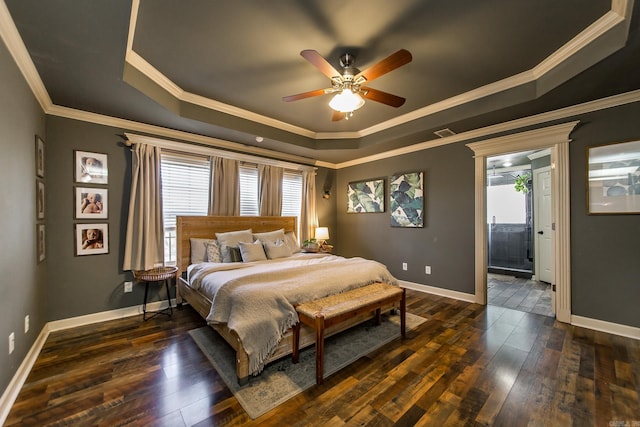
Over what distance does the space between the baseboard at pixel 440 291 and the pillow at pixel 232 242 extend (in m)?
2.86

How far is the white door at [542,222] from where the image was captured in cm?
495

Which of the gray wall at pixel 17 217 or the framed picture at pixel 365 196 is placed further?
the framed picture at pixel 365 196

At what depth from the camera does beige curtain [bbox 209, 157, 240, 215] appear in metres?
4.06

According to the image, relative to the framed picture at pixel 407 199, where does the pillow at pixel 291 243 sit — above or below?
below

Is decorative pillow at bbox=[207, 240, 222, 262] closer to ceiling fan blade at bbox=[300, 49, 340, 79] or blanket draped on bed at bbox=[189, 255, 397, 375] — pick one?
blanket draped on bed at bbox=[189, 255, 397, 375]

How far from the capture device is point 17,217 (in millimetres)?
2027

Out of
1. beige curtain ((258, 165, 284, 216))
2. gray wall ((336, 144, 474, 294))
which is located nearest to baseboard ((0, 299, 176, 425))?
beige curtain ((258, 165, 284, 216))

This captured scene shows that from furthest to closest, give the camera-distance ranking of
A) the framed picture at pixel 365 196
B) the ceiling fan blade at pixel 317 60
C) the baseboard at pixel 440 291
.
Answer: the framed picture at pixel 365 196
the baseboard at pixel 440 291
the ceiling fan blade at pixel 317 60

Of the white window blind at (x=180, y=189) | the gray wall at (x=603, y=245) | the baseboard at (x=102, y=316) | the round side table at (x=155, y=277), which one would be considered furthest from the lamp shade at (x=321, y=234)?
the gray wall at (x=603, y=245)

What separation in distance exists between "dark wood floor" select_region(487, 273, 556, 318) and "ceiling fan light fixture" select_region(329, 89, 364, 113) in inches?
137

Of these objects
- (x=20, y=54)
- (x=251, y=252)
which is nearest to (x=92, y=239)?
(x=251, y=252)

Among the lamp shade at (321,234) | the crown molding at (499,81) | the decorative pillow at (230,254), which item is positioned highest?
the crown molding at (499,81)

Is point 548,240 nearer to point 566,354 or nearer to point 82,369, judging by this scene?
point 566,354

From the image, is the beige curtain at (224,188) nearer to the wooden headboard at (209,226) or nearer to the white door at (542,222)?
the wooden headboard at (209,226)
